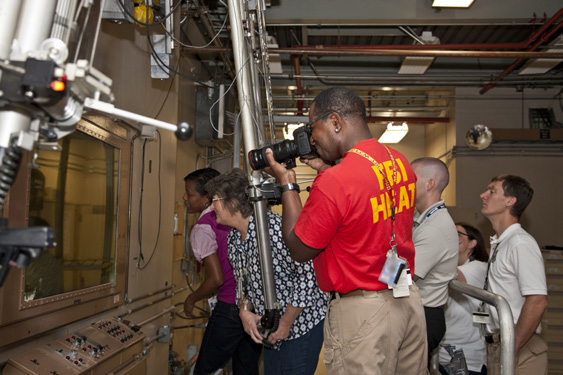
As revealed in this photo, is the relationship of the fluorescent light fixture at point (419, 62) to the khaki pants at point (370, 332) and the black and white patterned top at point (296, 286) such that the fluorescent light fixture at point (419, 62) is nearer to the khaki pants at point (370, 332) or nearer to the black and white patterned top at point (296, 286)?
the black and white patterned top at point (296, 286)

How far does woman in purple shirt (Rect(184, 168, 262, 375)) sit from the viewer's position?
134 inches

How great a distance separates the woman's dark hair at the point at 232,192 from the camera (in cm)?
285

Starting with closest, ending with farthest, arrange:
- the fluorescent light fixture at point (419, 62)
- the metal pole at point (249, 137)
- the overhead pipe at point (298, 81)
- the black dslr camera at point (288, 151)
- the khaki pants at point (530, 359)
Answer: the black dslr camera at point (288, 151) → the metal pole at point (249, 137) → the khaki pants at point (530, 359) → the fluorescent light fixture at point (419, 62) → the overhead pipe at point (298, 81)

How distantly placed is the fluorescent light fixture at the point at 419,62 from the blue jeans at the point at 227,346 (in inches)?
160

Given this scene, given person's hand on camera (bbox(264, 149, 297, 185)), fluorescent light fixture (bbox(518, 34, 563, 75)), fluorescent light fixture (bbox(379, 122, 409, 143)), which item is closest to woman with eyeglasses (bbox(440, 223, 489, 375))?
person's hand on camera (bbox(264, 149, 297, 185))

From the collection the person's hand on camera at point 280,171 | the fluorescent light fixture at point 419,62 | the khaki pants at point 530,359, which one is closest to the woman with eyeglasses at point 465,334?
the khaki pants at point 530,359

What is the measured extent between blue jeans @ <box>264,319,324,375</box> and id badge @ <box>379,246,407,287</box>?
1006mm

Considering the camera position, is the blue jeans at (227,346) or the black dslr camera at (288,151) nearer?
the black dslr camera at (288,151)

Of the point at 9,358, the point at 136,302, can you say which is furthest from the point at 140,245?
the point at 9,358

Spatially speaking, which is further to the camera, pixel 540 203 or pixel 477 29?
pixel 540 203

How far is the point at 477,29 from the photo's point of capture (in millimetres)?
6293

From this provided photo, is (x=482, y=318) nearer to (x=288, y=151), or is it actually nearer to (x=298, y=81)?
(x=288, y=151)

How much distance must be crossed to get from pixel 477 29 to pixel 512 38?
714 millimetres

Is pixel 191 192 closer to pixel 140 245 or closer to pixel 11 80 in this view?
pixel 140 245
